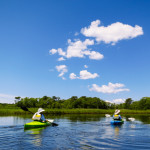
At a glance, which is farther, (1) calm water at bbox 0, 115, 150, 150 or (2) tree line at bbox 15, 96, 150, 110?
(2) tree line at bbox 15, 96, 150, 110

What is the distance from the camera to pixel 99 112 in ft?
201

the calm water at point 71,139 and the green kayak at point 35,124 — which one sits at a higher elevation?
the green kayak at point 35,124

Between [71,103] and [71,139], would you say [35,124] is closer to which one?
[71,139]

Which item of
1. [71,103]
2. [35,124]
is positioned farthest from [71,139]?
[71,103]

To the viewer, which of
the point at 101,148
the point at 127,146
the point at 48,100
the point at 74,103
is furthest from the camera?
the point at 74,103

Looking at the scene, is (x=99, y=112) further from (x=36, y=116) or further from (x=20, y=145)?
(x=20, y=145)

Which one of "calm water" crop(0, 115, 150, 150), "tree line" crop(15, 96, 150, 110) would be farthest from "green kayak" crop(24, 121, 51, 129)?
"tree line" crop(15, 96, 150, 110)

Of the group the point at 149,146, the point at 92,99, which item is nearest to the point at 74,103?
the point at 92,99

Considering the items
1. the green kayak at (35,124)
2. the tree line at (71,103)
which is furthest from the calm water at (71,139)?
the tree line at (71,103)

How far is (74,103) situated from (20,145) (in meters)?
87.7

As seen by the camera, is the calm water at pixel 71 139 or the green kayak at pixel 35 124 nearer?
the calm water at pixel 71 139

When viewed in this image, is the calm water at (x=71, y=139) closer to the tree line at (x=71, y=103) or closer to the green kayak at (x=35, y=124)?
the green kayak at (x=35, y=124)

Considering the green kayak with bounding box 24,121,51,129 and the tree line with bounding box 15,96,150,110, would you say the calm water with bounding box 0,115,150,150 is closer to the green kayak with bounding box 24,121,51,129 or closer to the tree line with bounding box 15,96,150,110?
the green kayak with bounding box 24,121,51,129

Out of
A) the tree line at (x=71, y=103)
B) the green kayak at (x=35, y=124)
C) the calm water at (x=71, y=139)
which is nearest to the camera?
the calm water at (x=71, y=139)
